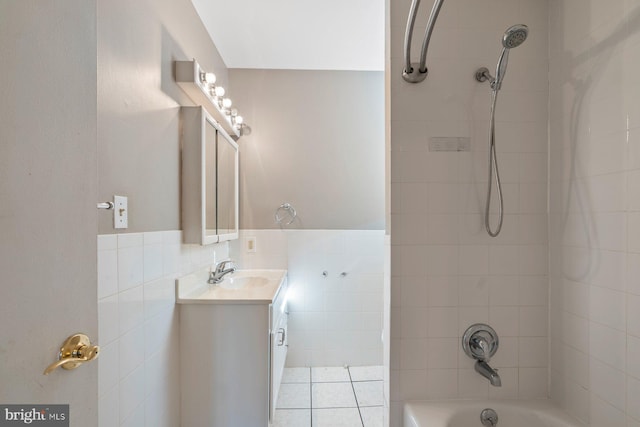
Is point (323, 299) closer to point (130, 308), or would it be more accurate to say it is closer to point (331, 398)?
point (331, 398)

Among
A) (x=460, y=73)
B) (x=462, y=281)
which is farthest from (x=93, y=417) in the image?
(x=460, y=73)

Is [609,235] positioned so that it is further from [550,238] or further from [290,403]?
[290,403]

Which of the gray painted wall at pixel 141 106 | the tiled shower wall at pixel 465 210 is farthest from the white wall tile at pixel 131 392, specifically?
the tiled shower wall at pixel 465 210

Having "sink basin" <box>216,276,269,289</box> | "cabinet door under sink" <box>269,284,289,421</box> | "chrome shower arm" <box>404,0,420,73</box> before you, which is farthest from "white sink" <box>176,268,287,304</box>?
"chrome shower arm" <box>404,0,420,73</box>

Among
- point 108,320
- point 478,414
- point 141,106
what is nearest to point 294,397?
point 478,414

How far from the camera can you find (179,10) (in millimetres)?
1592

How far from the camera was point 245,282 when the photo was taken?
2232mm

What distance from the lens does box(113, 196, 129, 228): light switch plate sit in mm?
1027

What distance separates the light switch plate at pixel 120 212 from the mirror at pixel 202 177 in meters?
0.49

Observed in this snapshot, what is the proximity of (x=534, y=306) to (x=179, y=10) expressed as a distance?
2372 mm

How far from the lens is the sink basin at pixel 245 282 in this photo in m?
2.16

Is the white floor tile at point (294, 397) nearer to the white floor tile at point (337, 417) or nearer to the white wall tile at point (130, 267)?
the white floor tile at point (337, 417)

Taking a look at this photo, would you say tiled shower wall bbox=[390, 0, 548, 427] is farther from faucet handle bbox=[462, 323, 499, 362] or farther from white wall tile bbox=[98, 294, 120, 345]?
white wall tile bbox=[98, 294, 120, 345]

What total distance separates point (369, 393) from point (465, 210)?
1634mm
